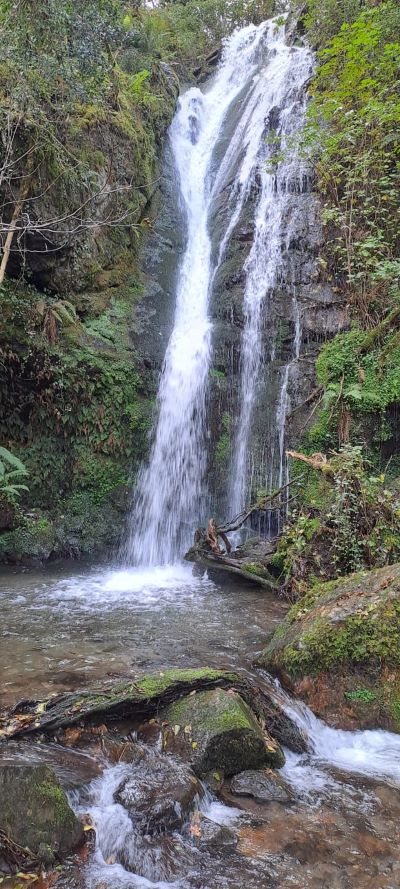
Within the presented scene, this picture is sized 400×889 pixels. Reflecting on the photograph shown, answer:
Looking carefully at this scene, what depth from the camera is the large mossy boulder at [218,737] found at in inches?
127

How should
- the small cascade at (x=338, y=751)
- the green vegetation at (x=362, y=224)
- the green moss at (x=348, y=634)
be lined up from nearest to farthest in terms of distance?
the small cascade at (x=338, y=751) < the green moss at (x=348, y=634) < the green vegetation at (x=362, y=224)

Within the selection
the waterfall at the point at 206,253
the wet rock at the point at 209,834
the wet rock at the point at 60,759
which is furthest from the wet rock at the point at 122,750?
the waterfall at the point at 206,253

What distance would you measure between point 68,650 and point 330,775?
2.56 metres

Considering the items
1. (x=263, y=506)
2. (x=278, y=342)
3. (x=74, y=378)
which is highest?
(x=278, y=342)

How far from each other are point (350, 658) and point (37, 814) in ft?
8.69

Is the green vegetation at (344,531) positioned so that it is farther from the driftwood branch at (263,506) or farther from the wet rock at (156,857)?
the wet rock at (156,857)

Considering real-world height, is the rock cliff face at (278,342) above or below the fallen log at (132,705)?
above

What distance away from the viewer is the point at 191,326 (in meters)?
11.6

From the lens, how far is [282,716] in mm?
3846

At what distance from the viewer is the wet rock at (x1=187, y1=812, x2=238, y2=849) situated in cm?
271

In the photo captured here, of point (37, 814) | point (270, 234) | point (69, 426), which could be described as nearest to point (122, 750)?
point (37, 814)

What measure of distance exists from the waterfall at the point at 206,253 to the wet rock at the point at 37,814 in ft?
21.7

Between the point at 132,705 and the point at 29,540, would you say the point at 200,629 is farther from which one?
the point at 29,540

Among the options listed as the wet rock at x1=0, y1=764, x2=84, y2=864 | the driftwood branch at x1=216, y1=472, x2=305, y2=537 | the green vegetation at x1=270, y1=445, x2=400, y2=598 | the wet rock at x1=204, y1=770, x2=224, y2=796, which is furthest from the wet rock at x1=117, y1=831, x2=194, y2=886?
the driftwood branch at x1=216, y1=472, x2=305, y2=537
